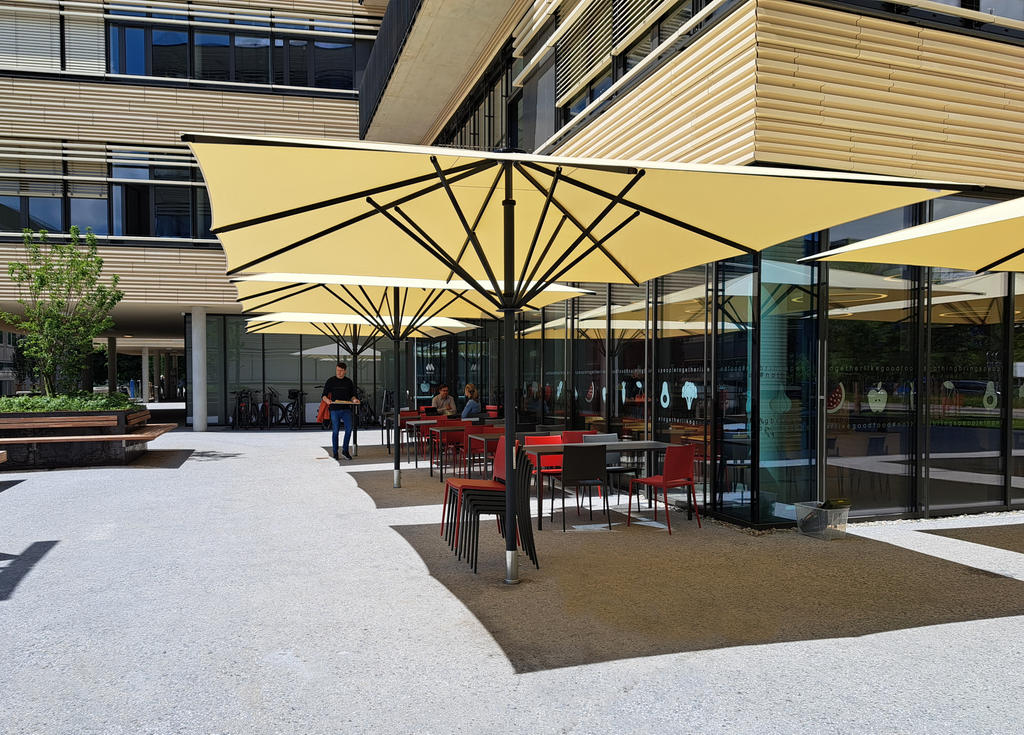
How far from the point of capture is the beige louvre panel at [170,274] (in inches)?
802

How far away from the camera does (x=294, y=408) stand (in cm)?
2319

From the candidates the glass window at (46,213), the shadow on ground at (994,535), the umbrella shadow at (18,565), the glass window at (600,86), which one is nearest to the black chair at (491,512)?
the umbrella shadow at (18,565)

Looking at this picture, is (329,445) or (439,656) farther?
(329,445)

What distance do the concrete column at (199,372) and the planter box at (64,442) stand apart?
8451 mm

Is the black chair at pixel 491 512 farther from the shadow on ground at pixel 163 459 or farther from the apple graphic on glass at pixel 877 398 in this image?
the shadow on ground at pixel 163 459

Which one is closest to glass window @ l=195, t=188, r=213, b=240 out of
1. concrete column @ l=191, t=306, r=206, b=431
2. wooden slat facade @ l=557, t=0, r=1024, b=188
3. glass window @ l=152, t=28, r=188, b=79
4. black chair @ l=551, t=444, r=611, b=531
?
concrete column @ l=191, t=306, r=206, b=431

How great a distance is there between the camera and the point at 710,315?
8.45m

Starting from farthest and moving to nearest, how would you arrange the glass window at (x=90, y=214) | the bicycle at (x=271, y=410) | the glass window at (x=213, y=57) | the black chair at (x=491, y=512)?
the bicycle at (x=271, y=410)
the glass window at (x=213, y=57)
the glass window at (x=90, y=214)
the black chair at (x=491, y=512)

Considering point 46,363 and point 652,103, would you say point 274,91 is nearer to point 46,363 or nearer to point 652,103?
point 46,363

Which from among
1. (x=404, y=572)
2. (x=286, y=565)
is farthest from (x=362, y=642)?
(x=286, y=565)

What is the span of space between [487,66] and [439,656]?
13756 millimetres

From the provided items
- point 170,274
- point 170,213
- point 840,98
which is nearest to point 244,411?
point 170,274

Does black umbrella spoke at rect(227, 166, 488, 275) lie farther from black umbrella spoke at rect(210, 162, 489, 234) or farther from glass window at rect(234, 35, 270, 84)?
glass window at rect(234, 35, 270, 84)

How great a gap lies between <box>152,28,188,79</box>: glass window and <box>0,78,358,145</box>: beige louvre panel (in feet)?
1.89
